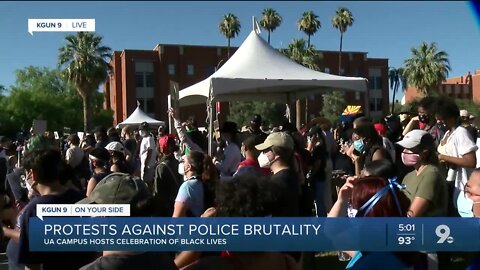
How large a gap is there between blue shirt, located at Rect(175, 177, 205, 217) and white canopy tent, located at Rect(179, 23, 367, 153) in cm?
391

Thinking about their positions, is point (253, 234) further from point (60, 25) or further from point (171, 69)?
point (171, 69)

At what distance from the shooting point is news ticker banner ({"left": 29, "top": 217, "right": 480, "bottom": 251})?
2914 millimetres

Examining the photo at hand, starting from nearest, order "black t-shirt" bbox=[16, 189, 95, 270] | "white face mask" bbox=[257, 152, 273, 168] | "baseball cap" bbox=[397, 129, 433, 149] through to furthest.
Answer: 1. "black t-shirt" bbox=[16, 189, 95, 270]
2. "baseball cap" bbox=[397, 129, 433, 149]
3. "white face mask" bbox=[257, 152, 273, 168]

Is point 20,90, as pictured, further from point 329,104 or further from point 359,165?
point 359,165

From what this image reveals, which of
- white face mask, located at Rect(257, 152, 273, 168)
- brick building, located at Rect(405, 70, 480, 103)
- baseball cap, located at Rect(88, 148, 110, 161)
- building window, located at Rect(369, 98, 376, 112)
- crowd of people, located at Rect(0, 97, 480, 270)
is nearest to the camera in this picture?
crowd of people, located at Rect(0, 97, 480, 270)

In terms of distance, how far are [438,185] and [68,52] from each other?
135 ft

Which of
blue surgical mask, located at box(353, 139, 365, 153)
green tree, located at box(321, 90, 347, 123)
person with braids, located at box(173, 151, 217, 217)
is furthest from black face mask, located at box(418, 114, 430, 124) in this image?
green tree, located at box(321, 90, 347, 123)

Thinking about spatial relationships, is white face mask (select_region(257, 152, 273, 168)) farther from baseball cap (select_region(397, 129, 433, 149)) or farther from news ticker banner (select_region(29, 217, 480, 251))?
baseball cap (select_region(397, 129, 433, 149))

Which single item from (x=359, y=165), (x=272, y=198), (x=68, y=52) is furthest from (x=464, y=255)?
(x=68, y=52)

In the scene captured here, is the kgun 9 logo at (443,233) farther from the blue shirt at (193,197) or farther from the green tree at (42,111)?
the green tree at (42,111)

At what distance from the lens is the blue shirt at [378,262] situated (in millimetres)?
2932

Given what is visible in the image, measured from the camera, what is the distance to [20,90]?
62.3 metres

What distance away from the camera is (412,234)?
3406 mm

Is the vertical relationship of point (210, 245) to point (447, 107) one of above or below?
below
